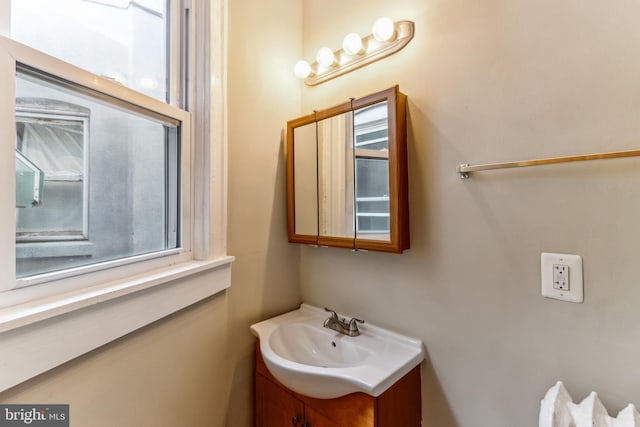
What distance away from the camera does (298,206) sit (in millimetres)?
1353

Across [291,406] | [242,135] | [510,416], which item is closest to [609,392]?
[510,416]

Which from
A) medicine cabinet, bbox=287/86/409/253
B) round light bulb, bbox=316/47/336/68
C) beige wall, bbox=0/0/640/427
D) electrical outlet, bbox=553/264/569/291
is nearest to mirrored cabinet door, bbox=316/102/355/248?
medicine cabinet, bbox=287/86/409/253

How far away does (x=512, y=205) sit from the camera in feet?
2.84

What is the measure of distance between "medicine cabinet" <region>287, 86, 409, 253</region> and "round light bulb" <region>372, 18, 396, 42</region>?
0.76 feet

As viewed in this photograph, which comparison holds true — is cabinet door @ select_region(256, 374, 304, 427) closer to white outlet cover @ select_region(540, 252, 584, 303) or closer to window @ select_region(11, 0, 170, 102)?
white outlet cover @ select_region(540, 252, 584, 303)

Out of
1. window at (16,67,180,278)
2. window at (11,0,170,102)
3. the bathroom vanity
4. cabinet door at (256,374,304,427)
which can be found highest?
window at (11,0,170,102)

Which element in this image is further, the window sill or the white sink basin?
the white sink basin

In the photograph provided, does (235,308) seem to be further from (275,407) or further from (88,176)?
(88,176)

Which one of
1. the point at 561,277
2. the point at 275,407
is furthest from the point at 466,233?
the point at 275,407

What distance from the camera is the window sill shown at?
55 centimetres

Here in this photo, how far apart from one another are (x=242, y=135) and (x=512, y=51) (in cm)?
100

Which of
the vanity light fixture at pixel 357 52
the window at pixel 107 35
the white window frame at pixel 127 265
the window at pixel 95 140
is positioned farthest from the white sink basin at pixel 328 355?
the vanity light fixture at pixel 357 52

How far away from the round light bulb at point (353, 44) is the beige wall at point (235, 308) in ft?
1.18

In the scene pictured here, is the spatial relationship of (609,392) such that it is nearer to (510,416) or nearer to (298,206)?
(510,416)
